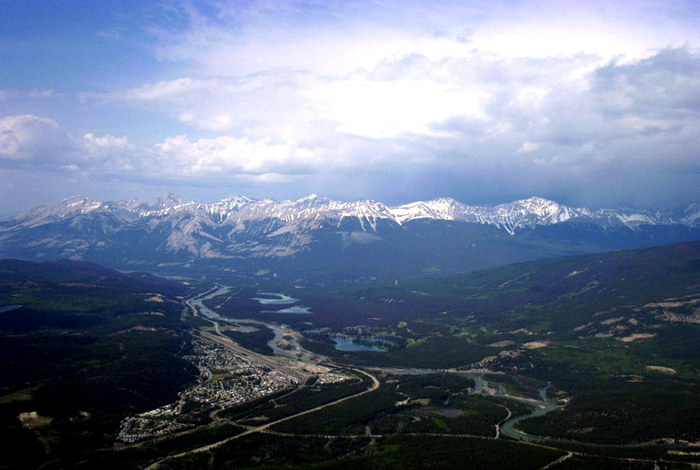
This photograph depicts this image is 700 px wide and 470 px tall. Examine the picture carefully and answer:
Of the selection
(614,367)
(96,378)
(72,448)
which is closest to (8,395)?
(96,378)

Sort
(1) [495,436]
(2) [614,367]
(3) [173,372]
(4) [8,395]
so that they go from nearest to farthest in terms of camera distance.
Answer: (1) [495,436] < (4) [8,395] < (3) [173,372] < (2) [614,367]

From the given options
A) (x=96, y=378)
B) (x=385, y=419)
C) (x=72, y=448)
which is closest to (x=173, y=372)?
(x=96, y=378)

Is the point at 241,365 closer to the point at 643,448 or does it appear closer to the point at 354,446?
the point at 354,446

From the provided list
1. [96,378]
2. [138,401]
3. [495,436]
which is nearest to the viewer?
[495,436]

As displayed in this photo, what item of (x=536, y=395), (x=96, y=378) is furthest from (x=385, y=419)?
(x=96, y=378)

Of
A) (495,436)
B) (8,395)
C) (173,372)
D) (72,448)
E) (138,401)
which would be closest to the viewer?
(72,448)

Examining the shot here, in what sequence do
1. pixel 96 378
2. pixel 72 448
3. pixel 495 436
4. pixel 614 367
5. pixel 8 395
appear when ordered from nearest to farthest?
1. pixel 72 448
2. pixel 495 436
3. pixel 8 395
4. pixel 96 378
5. pixel 614 367

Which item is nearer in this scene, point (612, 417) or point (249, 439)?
point (249, 439)

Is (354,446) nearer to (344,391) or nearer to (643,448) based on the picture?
(344,391)

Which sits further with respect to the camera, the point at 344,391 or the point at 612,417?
the point at 344,391
